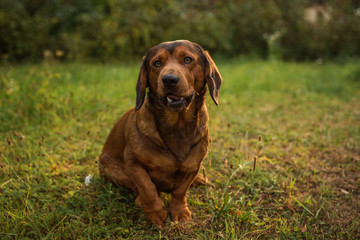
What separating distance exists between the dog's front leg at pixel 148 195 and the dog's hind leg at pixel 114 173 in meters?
0.41

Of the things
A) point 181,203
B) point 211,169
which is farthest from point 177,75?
point 211,169

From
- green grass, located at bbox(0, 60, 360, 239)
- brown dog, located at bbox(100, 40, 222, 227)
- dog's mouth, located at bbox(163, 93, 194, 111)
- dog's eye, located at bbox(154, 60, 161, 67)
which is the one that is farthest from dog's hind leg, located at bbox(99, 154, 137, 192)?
dog's eye, located at bbox(154, 60, 161, 67)

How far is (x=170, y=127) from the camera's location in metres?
2.48

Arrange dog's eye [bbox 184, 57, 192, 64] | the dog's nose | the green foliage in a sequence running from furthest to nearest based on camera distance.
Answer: the green foliage → dog's eye [bbox 184, 57, 192, 64] → the dog's nose

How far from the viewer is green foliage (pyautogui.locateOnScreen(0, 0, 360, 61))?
812cm

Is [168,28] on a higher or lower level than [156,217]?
higher

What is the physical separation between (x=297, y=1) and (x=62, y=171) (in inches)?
408

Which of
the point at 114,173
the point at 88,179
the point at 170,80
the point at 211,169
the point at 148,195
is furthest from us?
the point at 211,169

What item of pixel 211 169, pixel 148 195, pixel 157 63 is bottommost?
pixel 211 169

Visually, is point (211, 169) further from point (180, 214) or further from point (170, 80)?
point (170, 80)

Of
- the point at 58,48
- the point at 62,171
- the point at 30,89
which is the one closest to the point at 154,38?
the point at 58,48

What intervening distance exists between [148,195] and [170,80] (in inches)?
36.8

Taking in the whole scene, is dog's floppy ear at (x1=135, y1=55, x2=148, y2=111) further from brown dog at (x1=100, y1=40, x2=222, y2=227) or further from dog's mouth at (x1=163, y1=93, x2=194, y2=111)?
dog's mouth at (x1=163, y1=93, x2=194, y2=111)

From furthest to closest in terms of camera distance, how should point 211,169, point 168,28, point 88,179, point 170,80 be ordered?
1. point 168,28
2. point 211,169
3. point 88,179
4. point 170,80
